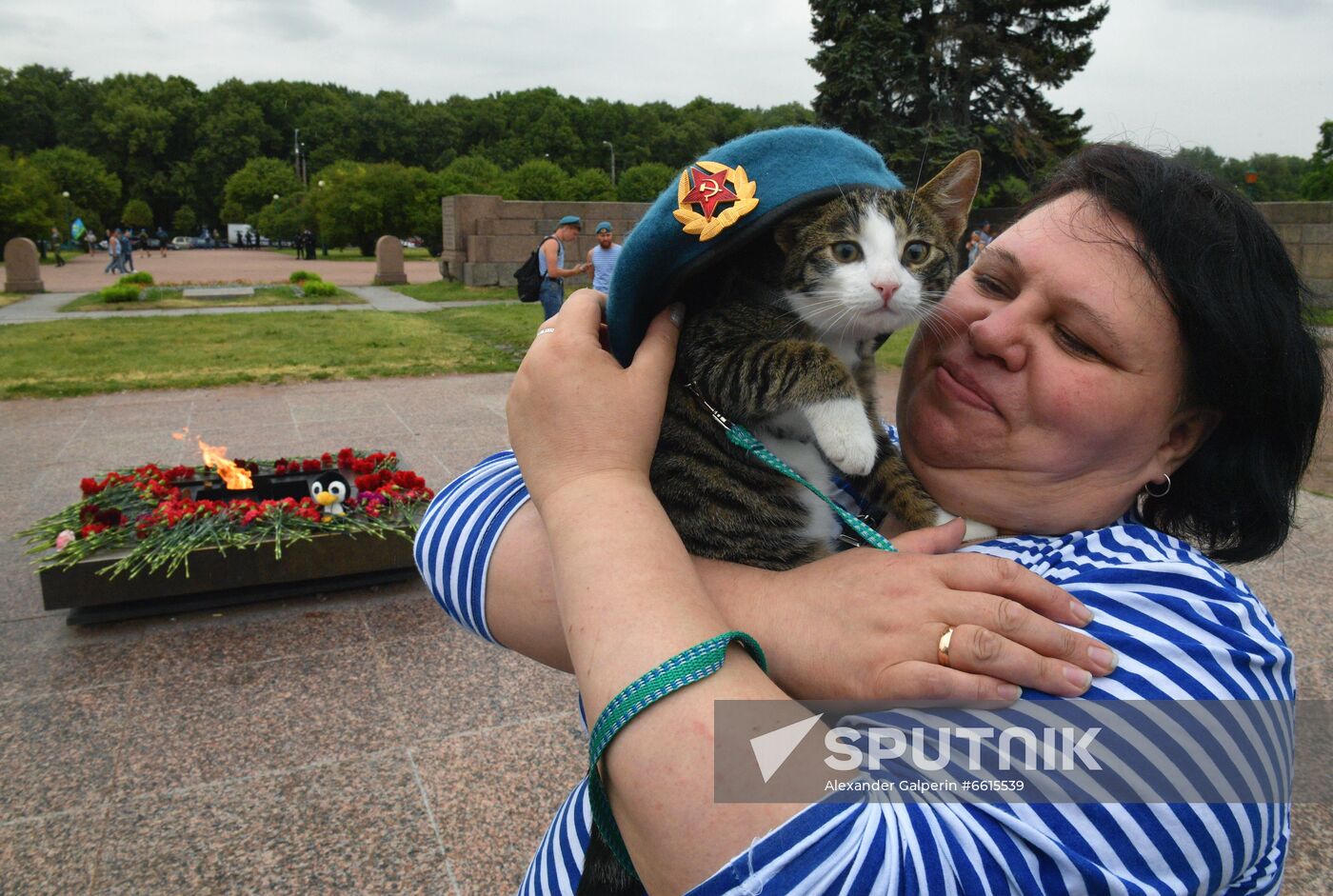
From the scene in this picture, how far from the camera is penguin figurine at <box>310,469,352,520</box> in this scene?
504cm

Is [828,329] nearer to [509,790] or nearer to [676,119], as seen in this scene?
[509,790]

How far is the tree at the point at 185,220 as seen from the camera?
245ft

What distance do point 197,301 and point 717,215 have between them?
22.8 meters

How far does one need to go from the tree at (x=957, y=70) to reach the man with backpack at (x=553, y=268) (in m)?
13.2

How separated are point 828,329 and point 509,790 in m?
2.35

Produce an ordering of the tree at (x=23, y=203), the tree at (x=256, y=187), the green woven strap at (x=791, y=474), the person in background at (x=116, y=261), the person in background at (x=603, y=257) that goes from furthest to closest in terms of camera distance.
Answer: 1. the tree at (x=256, y=187)
2. the tree at (x=23, y=203)
3. the person in background at (x=116, y=261)
4. the person in background at (x=603, y=257)
5. the green woven strap at (x=791, y=474)

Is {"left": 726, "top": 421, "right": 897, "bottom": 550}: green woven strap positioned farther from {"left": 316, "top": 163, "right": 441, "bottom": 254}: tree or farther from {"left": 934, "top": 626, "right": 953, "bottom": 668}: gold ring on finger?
{"left": 316, "top": 163, "right": 441, "bottom": 254}: tree

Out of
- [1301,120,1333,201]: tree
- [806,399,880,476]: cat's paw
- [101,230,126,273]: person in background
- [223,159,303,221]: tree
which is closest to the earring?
[806,399,880,476]: cat's paw

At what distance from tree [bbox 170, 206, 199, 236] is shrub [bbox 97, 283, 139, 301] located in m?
64.3

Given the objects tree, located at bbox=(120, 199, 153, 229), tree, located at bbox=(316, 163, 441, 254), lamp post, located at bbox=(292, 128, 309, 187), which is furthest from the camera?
lamp post, located at bbox=(292, 128, 309, 187)

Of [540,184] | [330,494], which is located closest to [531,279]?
[330,494]

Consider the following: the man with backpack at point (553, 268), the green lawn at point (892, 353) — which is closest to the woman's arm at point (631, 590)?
the green lawn at point (892, 353)

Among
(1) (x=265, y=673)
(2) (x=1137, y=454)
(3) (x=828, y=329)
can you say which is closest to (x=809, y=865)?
(2) (x=1137, y=454)

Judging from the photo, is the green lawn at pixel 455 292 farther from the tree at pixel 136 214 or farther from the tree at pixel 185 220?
the tree at pixel 185 220
